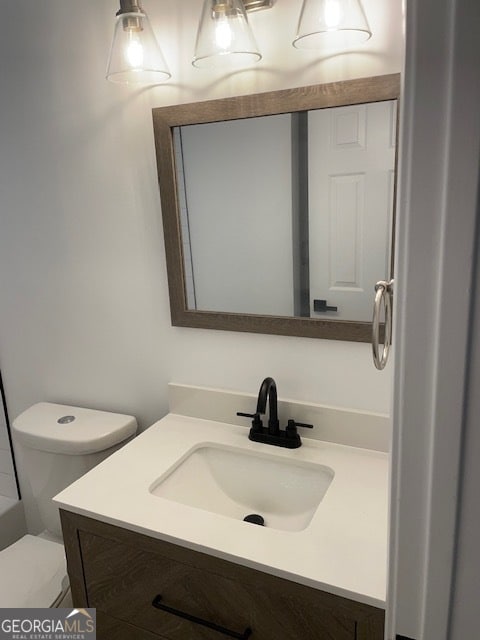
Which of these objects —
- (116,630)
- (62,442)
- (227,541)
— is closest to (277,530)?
(227,541)

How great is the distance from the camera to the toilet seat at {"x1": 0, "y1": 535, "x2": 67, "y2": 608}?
140 centimetres

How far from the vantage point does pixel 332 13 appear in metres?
0.98

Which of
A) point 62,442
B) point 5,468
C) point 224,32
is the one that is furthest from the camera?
point 5,468

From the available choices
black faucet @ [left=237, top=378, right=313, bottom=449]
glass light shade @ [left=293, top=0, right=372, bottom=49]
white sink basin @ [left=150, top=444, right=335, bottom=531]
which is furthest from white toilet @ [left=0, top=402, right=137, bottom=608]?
glass light shade @ [left=293, top=0, right=372, bottom=49]

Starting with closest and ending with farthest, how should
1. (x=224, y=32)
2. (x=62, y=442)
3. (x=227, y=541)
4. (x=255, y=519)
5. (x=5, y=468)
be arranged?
(x=227, y=541), (x=224, y=32), (x=255, y=519), (x=62, y=442), (x=5, y=468)

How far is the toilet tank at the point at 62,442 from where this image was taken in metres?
1.44

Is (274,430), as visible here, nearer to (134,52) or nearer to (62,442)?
(62,442)

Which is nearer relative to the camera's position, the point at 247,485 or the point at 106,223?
the point at 247,485

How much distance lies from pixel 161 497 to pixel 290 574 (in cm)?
40

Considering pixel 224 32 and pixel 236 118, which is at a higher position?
pixel 224 32

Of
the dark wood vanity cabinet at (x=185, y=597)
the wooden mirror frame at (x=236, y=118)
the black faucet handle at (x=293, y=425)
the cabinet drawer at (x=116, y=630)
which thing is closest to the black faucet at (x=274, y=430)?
the black faucet handle at (x=293, y=425)

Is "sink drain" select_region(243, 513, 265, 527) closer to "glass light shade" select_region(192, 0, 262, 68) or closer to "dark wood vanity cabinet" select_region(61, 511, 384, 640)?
"dark wood vanity cabinet" select_region(61, 511, 384, 640)

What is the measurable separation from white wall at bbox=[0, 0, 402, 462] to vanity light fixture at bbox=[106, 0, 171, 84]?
0.25 feet

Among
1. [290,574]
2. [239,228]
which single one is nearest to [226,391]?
[239,228]
